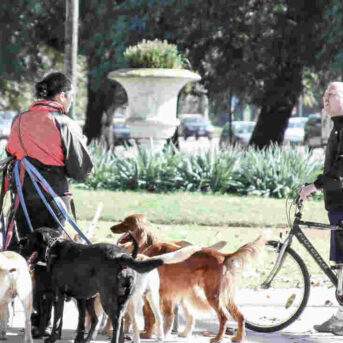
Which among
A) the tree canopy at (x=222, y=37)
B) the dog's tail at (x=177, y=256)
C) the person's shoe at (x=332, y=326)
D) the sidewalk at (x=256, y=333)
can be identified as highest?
the tree canopy at (x=222, y=37)

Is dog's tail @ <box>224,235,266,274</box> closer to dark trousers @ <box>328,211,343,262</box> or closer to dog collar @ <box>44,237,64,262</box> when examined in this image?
dark trousers @ <box>328,211,343,262</box>

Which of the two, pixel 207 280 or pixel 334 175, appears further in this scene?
pixel 334 175

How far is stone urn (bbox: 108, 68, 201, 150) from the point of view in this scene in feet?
58.1

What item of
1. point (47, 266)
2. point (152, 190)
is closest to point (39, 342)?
point (47, 266)

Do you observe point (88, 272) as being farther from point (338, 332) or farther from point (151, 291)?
point (338, 332)

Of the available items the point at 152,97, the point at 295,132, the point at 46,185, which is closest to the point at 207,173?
the point at 152,97

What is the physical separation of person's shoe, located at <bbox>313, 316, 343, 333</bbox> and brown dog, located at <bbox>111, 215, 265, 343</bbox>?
73cm

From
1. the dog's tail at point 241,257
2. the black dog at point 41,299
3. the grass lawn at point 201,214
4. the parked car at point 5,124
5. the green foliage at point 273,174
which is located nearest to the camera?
the black dog at point 41,299

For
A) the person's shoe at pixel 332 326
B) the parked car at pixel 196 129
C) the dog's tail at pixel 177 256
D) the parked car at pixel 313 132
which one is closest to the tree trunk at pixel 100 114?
the parked car at pixel 313 132

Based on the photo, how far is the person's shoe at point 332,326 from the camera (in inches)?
291

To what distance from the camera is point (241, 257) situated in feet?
22.3

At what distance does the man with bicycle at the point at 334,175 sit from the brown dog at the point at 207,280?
684 mm

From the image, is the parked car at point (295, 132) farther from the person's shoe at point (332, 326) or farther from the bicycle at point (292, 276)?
the person's shoe at point (332, 326)

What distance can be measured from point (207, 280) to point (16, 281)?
1.37 m
